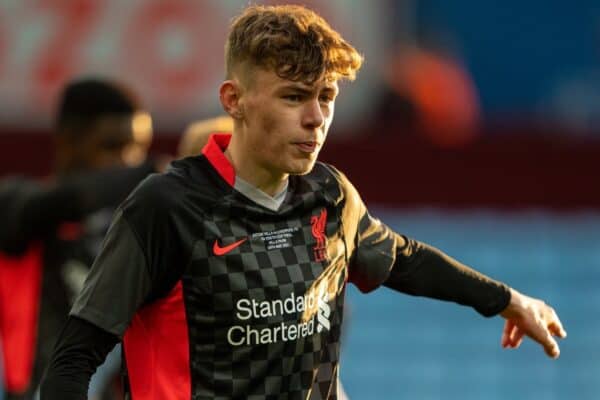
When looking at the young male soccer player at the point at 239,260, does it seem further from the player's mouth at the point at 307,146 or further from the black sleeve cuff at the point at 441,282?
the black sleeve cuff at the point at 441,282

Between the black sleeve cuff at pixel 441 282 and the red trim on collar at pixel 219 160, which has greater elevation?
the red trim on collar at pixel 219 160

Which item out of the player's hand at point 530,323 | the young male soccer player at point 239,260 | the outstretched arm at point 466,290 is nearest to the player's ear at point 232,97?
the young male soccer player at point 239,260

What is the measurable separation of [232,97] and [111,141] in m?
1.97

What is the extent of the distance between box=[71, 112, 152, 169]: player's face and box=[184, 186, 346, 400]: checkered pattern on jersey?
1918 mm

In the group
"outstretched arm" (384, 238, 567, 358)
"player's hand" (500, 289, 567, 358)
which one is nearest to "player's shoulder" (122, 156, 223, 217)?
"outstretched arm" (384, 238, 567, 358)

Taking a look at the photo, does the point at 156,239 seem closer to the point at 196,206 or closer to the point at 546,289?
the point at 196,206

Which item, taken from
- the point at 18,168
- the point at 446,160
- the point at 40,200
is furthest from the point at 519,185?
the point at 40,200

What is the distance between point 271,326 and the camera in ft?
11.5

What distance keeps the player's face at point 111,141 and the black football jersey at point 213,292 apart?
73.1 inches

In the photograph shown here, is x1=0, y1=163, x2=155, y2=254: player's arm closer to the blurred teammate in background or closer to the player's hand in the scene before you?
the blurred teammate in background

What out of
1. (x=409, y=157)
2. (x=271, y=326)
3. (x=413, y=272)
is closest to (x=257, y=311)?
(x=271, y=326)

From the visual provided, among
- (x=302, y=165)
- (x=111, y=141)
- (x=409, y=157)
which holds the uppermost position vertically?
(x=302, y=165)

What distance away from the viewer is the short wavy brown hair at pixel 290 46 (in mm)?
3480

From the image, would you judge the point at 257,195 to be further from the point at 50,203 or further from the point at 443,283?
the point at 50,203
